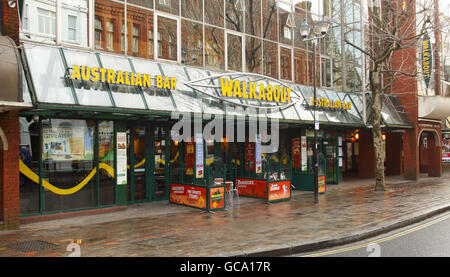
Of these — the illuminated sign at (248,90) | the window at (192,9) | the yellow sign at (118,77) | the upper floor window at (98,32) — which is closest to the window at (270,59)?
the illuminated sign at (248,90)

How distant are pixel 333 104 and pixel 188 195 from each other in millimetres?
10275

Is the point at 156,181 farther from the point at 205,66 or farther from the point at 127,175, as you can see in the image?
the point at 205,66

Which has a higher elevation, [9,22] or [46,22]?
[46,22]

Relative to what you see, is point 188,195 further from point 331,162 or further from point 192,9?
point 331,162

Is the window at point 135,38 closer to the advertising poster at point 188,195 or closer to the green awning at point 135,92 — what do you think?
the green awning at point 135,92

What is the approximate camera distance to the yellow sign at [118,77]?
11.5 meters

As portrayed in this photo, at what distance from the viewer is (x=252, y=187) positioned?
50.9 feet

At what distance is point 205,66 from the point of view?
15898mm

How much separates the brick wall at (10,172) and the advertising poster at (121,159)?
10.7ft

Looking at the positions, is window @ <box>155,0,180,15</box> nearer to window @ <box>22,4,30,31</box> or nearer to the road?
window @ <box>22,4,30,31</box>

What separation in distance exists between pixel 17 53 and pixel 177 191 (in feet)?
22.0

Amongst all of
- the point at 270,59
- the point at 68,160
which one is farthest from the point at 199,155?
the point at 270,59

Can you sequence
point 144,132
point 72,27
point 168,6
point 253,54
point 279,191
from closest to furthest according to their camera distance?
point 72,27, point 144,132, point 168,6, point 279,191, point 253,54
